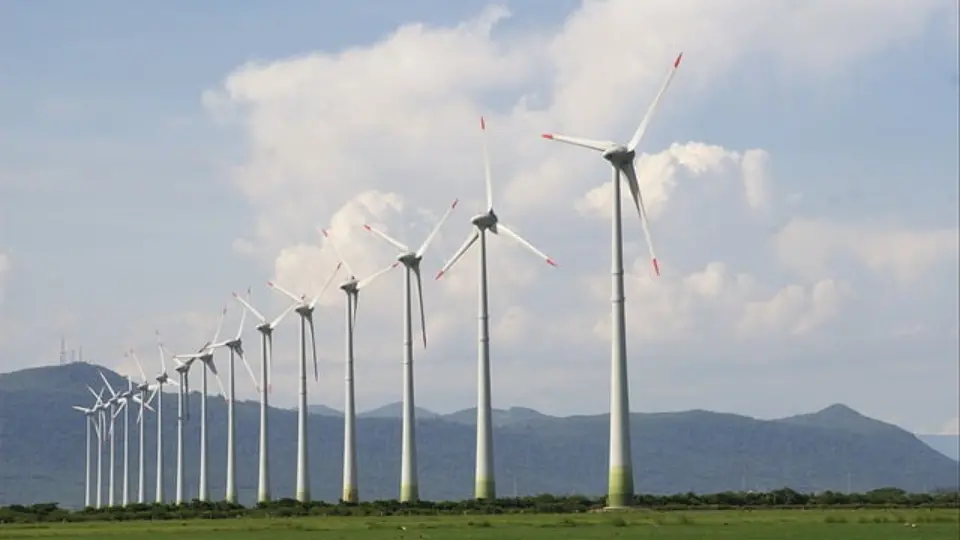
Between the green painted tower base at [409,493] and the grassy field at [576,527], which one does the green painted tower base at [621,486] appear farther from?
the green painted tower base at [409,493]

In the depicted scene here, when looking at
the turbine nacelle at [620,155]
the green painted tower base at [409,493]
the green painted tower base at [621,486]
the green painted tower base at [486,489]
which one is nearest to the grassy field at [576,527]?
the green painted tower base at [621,486]

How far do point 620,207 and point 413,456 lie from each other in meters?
39.6

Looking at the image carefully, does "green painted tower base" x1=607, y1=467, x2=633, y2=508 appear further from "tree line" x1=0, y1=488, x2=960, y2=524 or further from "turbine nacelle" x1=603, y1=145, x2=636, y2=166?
"turbine nacelle" x1=603, y1=145, x2=636, y2=166

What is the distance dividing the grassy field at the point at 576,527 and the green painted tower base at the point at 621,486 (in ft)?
12.5

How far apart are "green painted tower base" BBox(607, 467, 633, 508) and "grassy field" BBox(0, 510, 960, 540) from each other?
3.81 metres

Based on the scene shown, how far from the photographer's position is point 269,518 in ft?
405

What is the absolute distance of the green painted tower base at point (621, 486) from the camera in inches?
4609

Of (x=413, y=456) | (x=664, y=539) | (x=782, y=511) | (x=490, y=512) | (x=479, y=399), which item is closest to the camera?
(x=664, y=539)

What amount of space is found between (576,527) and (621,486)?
86.2ft

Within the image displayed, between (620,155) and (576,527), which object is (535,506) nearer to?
(620,155)

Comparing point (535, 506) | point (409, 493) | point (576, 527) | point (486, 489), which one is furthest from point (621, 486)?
point (409, 493)

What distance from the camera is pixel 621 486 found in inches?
4611

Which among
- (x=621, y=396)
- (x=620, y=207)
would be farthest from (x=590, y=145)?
(x=621, y=396)

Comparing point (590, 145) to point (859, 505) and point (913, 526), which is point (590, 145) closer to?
point (859, 505)
